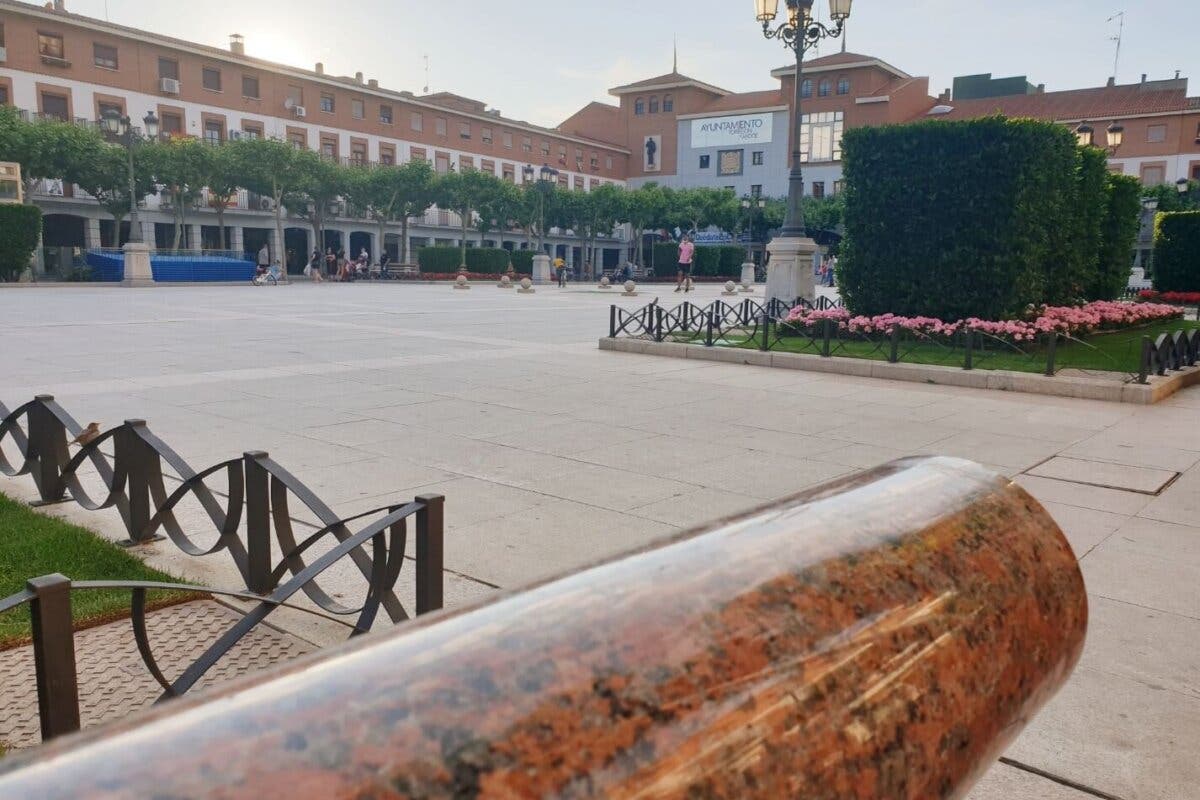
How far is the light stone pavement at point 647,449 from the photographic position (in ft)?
9.87

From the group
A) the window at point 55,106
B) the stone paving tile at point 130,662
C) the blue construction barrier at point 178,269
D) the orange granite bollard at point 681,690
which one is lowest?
the stone paving tile at point 130,662

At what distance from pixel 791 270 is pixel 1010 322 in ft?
16.3

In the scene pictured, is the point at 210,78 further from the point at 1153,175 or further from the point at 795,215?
the point at 1153,175

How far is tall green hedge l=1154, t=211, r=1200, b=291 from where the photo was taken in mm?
24386

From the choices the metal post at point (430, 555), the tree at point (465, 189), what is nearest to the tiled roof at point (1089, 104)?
the tree at point (465, 189)

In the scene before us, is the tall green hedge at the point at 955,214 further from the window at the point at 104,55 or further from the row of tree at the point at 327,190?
the window at the point at 104,55

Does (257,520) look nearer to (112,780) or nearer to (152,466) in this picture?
(152,466)

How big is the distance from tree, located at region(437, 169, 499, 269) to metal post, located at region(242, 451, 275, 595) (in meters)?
51.1

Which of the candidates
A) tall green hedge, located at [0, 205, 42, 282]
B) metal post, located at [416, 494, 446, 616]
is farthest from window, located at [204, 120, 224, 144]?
metal post, located at [416, 494, 446, 616]

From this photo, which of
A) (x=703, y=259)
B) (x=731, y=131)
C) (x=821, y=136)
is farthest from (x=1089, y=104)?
(x=703, y=259)

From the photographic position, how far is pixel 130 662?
3.11 metres

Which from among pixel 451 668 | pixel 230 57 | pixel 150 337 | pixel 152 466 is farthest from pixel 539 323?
pixel 230 57

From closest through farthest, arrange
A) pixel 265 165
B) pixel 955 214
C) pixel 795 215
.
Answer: pixel 955 214
pixel 795 215
pixel 265 165

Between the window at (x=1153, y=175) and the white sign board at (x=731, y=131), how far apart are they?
990 inches
